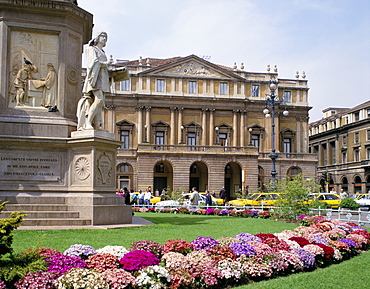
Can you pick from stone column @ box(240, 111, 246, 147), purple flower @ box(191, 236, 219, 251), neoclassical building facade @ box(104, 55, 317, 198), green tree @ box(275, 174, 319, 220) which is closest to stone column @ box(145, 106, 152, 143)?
neoclassical building facade @ box(104, 55, 317, 198)

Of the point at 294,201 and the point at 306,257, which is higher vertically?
the point at 294,201

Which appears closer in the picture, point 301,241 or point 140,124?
point 301,241

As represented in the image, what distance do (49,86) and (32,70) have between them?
66cm

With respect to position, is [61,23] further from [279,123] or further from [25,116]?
[279,123]

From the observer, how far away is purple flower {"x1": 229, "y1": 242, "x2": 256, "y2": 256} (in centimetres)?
825

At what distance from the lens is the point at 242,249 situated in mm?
8352

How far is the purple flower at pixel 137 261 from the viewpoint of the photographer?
675cm

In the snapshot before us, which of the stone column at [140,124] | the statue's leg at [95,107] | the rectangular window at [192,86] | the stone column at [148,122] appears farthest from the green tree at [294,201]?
the rectangular window at [192,86]

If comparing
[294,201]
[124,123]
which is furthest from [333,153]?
[294,201]

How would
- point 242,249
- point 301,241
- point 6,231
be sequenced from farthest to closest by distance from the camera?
1. point 301,241
2. point 242,249
3. point 6,231

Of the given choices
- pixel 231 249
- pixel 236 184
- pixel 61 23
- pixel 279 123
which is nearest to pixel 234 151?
pixel 236 184

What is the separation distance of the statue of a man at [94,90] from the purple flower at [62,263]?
6486 mm

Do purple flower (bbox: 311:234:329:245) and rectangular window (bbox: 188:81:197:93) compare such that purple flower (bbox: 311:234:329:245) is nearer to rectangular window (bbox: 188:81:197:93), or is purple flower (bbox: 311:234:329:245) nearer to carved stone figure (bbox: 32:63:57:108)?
carved stone figure (bbox: 32:63:57:108)

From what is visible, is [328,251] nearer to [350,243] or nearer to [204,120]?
[350,243]
